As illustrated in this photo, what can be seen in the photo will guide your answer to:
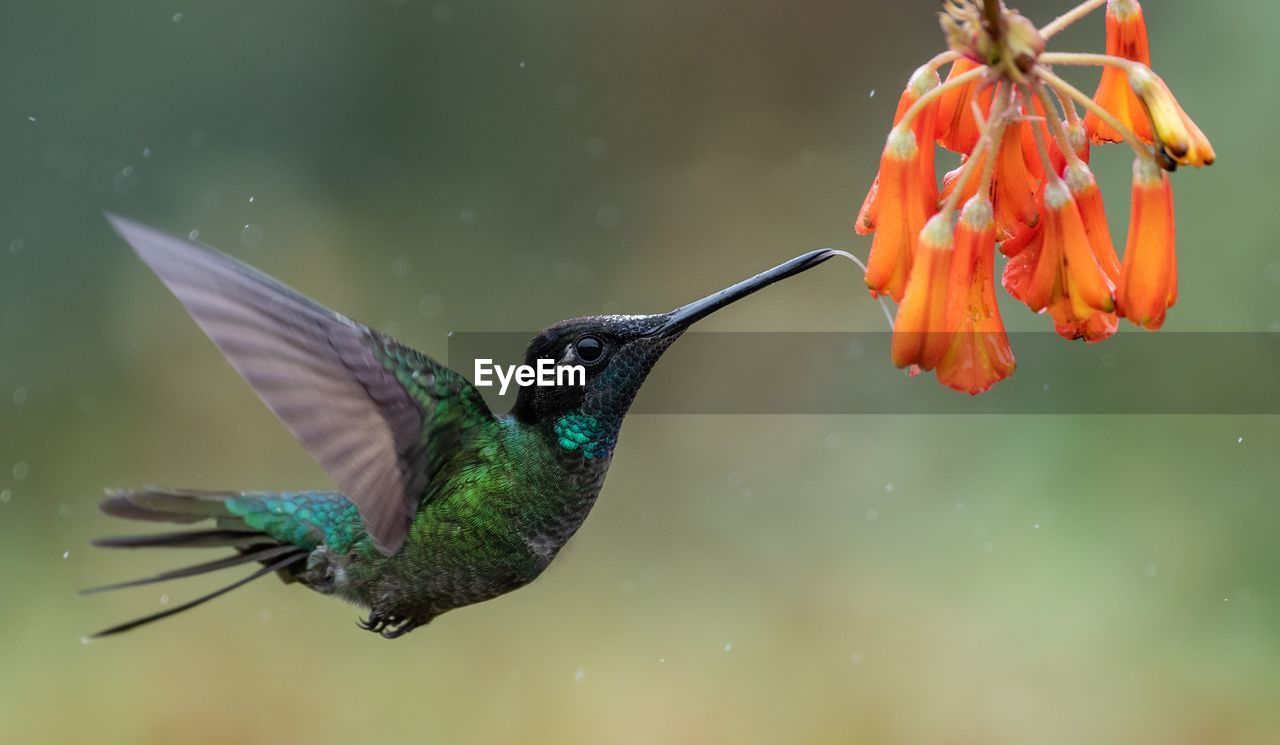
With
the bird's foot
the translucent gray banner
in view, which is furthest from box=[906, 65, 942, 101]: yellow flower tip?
the translucent gray banner

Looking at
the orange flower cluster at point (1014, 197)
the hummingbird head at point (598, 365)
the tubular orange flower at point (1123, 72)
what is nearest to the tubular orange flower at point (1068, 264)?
the orange flower cluster at point (1014, 197)

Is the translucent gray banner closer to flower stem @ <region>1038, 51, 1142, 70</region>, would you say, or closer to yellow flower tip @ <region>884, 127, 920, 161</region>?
yellow flower tip @ <region>884, 127, 920, 161</region>

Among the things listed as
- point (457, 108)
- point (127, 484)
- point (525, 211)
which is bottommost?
point (127, 484)

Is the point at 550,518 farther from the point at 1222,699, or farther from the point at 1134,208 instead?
the point at 1222,699

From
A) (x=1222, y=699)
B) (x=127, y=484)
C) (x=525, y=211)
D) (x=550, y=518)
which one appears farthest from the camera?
(x=525, y=211)

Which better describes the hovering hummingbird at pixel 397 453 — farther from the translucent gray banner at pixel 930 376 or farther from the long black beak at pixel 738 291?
the translucent gray banner at pixel 930 376

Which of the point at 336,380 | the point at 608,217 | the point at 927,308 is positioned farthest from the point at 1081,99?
the point at 608,217

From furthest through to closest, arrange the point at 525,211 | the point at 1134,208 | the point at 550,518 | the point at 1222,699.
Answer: the point at 525,211 < the point at 1222,699 < the point at 550,518 < the point at 1134,208

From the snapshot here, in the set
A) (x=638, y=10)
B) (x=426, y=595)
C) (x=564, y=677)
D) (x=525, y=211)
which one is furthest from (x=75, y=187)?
(x=426, y=595)
